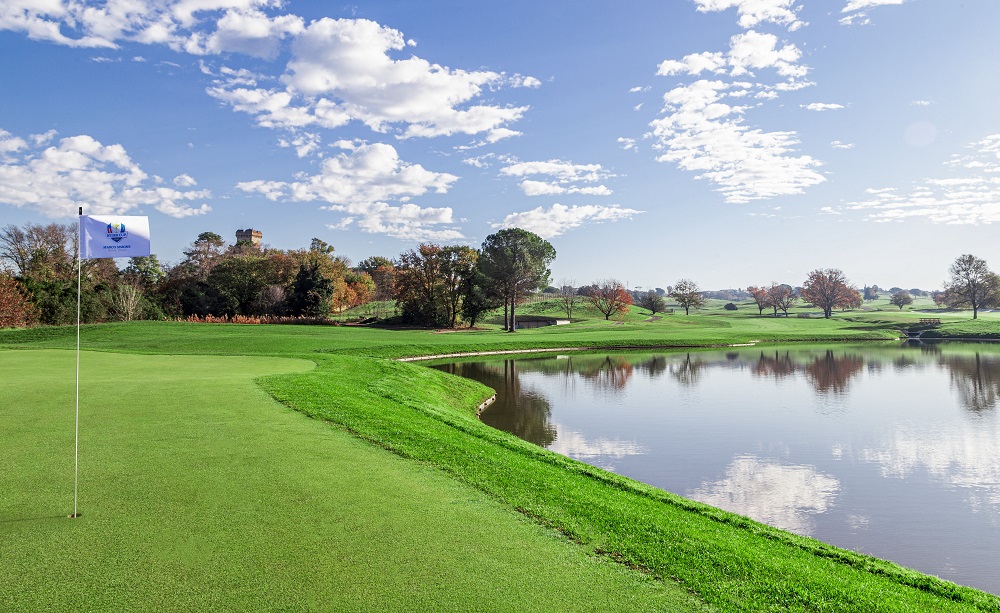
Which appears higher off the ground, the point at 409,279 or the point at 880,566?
the point at 409,279

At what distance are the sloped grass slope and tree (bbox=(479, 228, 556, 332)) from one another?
5326 centimetres

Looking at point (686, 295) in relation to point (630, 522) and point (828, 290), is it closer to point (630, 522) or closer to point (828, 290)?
point (828, 290)

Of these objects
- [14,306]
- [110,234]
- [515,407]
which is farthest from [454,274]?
[110,234]

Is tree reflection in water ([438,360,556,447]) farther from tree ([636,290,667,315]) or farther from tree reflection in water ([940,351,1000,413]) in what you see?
tree ([636,290,667,315])

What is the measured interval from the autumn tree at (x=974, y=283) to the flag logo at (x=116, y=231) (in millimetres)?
110845

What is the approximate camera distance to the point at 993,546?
31.2 ft

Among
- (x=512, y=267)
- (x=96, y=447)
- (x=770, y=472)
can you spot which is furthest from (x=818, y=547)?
(x=512, y=267)

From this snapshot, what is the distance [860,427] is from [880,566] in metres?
14.1

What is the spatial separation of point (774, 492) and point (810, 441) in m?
5.74

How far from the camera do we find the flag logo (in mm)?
7723

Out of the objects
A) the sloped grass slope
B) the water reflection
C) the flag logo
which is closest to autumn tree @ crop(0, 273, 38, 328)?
the sloped grass slope

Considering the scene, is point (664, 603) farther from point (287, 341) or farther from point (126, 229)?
point (287, 341)

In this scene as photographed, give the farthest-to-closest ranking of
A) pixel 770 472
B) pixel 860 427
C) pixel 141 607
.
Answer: pixel 860 427, pixel 770 472, pixel 141 607

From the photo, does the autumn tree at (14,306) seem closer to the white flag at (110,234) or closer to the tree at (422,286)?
the tree at (422,286)
